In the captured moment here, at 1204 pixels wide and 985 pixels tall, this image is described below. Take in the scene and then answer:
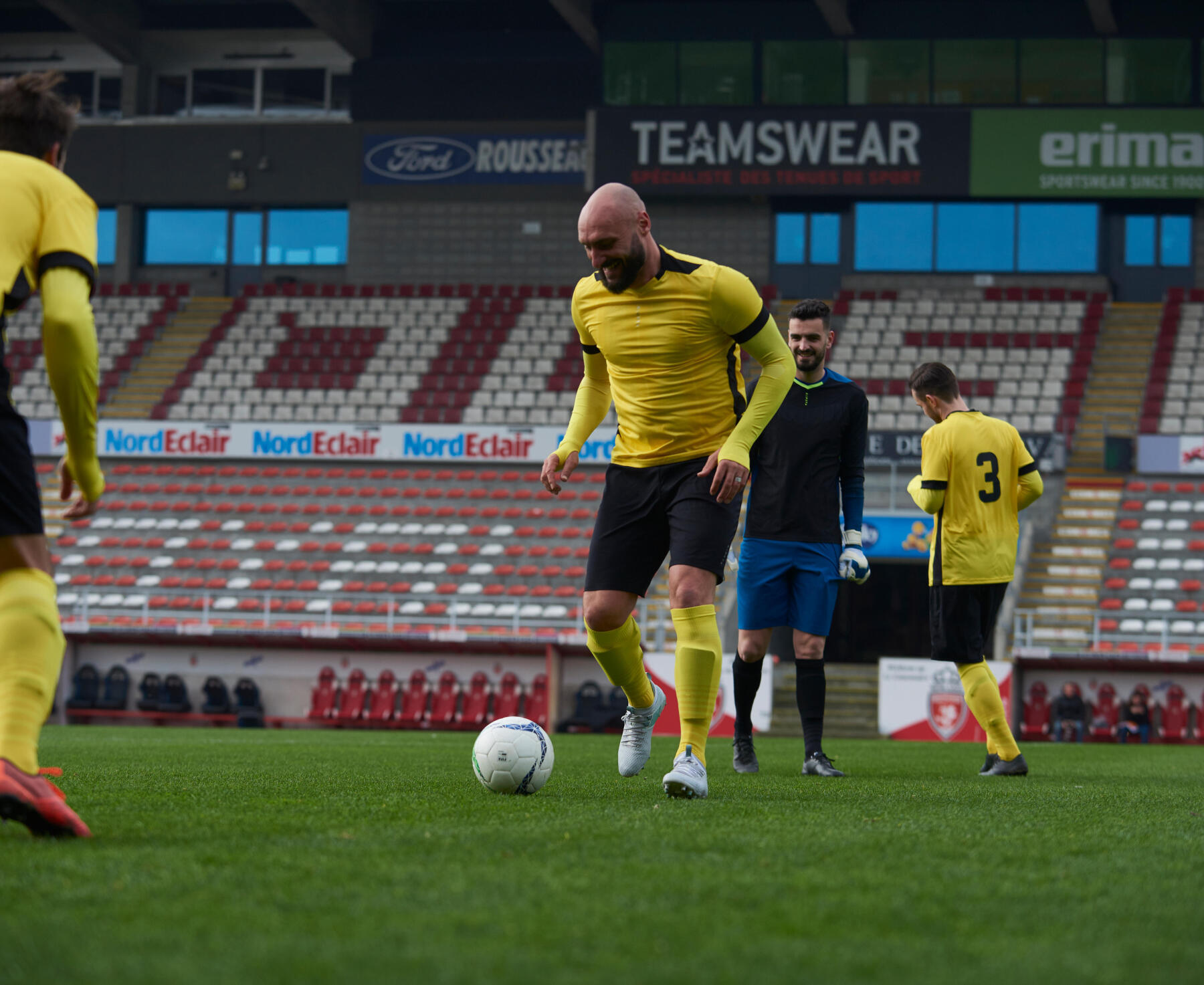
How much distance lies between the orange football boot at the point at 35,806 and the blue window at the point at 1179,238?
86.8 ft

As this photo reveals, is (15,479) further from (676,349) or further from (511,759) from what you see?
(676,349)

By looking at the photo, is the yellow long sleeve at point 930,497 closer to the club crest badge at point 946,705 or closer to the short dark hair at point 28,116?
the short dark hair at point 28,116

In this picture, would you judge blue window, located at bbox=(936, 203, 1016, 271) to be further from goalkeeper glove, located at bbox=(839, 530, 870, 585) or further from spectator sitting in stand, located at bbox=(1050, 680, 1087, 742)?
goalkeeper glove, located at bbox=(839, 530, 870, 585)

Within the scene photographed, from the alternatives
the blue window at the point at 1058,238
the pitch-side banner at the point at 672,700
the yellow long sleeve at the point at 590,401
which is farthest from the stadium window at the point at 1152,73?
the yellow long sleeve at the point at 590,401

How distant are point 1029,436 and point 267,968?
2102 cm

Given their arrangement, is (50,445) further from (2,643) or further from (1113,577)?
(2,643)

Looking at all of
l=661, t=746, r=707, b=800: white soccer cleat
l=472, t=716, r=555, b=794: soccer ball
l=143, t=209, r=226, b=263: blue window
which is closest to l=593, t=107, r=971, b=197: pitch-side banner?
l=143, t=209, r=226, b=263: blue window

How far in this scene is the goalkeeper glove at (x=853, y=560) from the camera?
6.23 m

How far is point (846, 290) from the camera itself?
2636cm

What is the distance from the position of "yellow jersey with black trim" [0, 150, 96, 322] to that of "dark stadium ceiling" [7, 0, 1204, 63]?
75.7 ft

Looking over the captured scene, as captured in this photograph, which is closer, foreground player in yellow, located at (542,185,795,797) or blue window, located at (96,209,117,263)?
foreground player in yellow, located at (542,185,795,797)

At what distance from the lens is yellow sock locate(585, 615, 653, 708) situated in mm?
5074

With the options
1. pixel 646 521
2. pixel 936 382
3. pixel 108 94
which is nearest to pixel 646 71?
pixel 108 94

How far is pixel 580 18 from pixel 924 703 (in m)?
15.7
